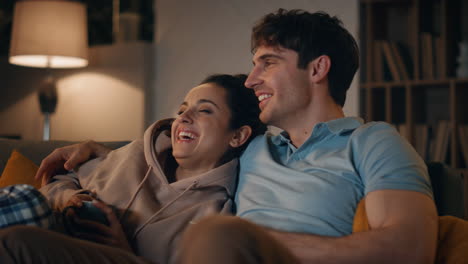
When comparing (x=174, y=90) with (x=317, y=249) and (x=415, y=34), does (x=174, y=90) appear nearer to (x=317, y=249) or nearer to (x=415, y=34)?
(x=415, y=34)

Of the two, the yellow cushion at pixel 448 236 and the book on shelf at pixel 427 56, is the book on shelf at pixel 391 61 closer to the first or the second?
the book on shelf at pixel 427 56

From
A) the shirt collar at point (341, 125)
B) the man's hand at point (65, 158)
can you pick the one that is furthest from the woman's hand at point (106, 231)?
the shirt collar at point (341, 125)

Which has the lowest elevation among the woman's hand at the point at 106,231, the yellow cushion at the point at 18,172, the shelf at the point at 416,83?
the woman's hand at the point at 106,231

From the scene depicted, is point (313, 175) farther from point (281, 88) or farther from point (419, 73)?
point (419, 73)

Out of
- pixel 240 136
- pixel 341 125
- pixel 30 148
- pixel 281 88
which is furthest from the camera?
pixel 30 148

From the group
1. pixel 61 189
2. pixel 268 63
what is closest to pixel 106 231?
pixel 61 189

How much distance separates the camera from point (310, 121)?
168 cm

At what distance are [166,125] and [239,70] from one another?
1770 mm

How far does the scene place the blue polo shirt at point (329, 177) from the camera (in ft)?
4.27

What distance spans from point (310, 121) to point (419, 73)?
2.08 meters

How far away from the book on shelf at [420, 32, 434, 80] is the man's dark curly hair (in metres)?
1.84

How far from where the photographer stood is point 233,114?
5.85 ft

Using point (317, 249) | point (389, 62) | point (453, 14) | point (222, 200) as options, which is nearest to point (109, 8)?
point (389, 62)

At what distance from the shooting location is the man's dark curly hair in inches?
66.7
